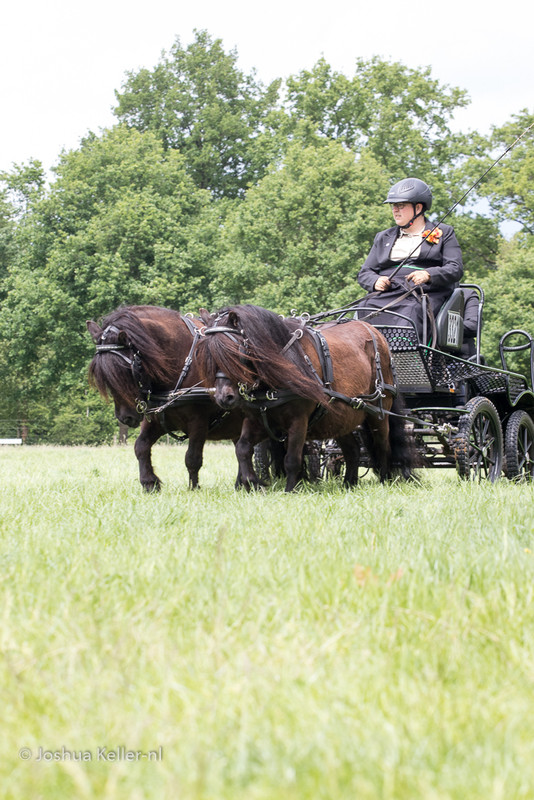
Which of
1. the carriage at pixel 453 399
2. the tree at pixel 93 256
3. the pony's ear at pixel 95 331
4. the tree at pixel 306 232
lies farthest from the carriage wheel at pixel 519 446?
the tree at pixel 93 256

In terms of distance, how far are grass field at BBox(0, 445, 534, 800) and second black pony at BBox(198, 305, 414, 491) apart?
234 centimetres

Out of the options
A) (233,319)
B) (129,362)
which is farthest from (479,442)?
(129,362)

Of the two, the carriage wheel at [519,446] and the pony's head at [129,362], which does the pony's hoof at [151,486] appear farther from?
the carriage wheel at [519,446]

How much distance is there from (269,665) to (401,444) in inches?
247

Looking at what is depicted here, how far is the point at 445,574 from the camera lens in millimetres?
3281

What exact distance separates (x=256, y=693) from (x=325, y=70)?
33067mm

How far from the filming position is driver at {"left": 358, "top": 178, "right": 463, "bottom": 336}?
27.6ft

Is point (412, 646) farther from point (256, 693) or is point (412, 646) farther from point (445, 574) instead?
point (445, 574)

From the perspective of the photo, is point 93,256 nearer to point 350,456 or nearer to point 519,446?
point 519,446

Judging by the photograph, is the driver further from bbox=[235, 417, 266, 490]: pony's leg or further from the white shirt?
bbox=[235, 417, 266, 490]: pony's leg

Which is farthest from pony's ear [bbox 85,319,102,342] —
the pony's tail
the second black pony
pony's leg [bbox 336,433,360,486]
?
the pony's tail

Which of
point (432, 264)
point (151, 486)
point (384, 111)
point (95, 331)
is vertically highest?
point (384, 111)

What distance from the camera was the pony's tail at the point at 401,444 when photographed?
8.41m

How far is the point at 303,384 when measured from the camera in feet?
21.9
